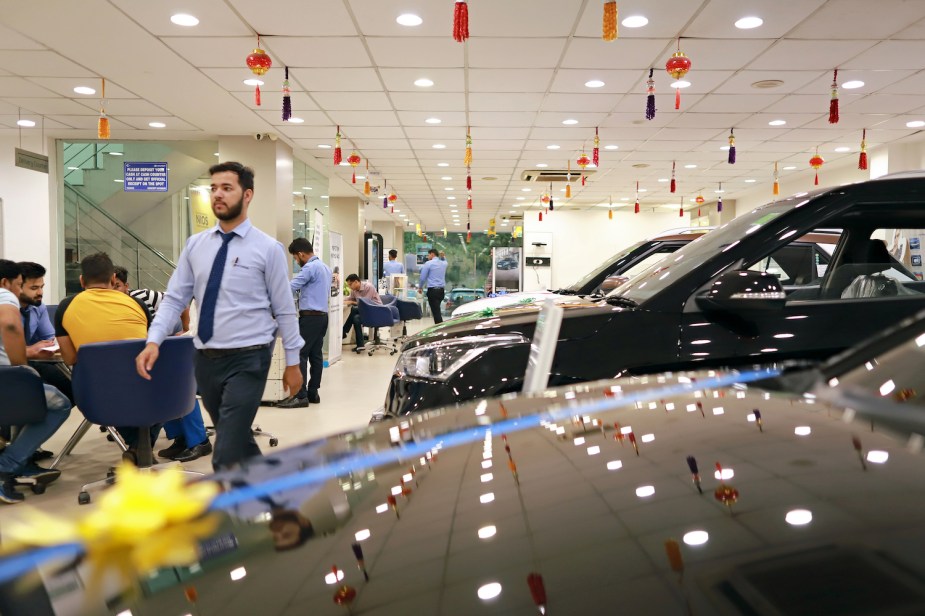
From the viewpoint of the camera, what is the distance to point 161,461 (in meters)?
3.88

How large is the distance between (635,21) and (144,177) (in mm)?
7668

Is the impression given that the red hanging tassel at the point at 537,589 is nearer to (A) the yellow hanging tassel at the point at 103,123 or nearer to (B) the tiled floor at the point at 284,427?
(B) the tiled floor at the point at 284,427

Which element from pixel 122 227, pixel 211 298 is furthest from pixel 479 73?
pixel 122 227

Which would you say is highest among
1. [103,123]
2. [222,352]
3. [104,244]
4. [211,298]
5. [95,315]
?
[103,123]

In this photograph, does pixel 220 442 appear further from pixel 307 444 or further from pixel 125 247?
pixel 125 247

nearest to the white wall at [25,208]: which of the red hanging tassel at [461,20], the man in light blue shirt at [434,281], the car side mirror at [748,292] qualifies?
the man in light blue shirt at [434,281]

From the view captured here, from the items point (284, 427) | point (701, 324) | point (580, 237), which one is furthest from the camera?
point (580, 237)

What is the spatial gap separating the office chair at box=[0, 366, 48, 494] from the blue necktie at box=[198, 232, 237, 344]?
3.95 feet

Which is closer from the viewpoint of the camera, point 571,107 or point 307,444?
point 307,444

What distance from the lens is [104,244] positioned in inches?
384

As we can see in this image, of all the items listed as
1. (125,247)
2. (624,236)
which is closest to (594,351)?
(125,247)

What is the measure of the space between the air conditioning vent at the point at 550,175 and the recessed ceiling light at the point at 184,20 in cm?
745

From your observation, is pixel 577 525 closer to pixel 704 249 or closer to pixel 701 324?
pixel 701 324

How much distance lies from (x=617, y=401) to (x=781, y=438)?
31 centimetres
